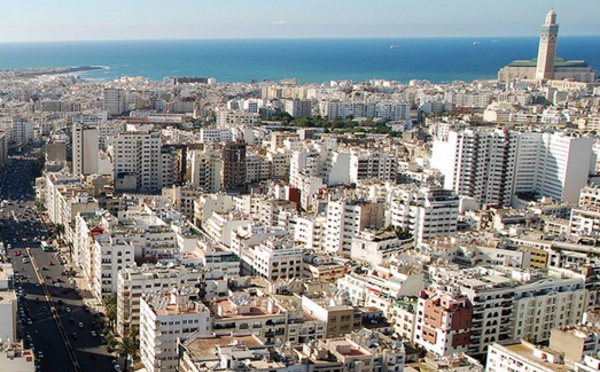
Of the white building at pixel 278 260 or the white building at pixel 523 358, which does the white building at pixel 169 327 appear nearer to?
the white building at pixel 278 260

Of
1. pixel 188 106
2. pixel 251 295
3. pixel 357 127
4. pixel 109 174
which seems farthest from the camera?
pixel 188 106

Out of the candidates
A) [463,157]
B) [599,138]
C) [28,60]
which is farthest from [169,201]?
[28,60]

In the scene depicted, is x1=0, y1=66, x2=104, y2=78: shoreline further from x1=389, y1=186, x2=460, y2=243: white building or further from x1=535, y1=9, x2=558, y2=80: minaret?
x1=389, y1=186, x2=460, y2=243: white building

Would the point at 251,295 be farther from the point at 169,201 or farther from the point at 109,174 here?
the point at 109,174

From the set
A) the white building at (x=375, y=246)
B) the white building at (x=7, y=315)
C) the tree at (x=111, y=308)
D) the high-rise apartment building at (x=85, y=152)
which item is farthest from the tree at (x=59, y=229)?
the white building at (x=7, y=315)

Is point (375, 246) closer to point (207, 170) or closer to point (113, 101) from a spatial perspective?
point (207, 170)

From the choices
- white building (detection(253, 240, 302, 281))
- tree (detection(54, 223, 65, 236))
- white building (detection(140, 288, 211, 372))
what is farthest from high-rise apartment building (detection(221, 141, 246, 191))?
white building (detection(140, 288, 211, 372))
